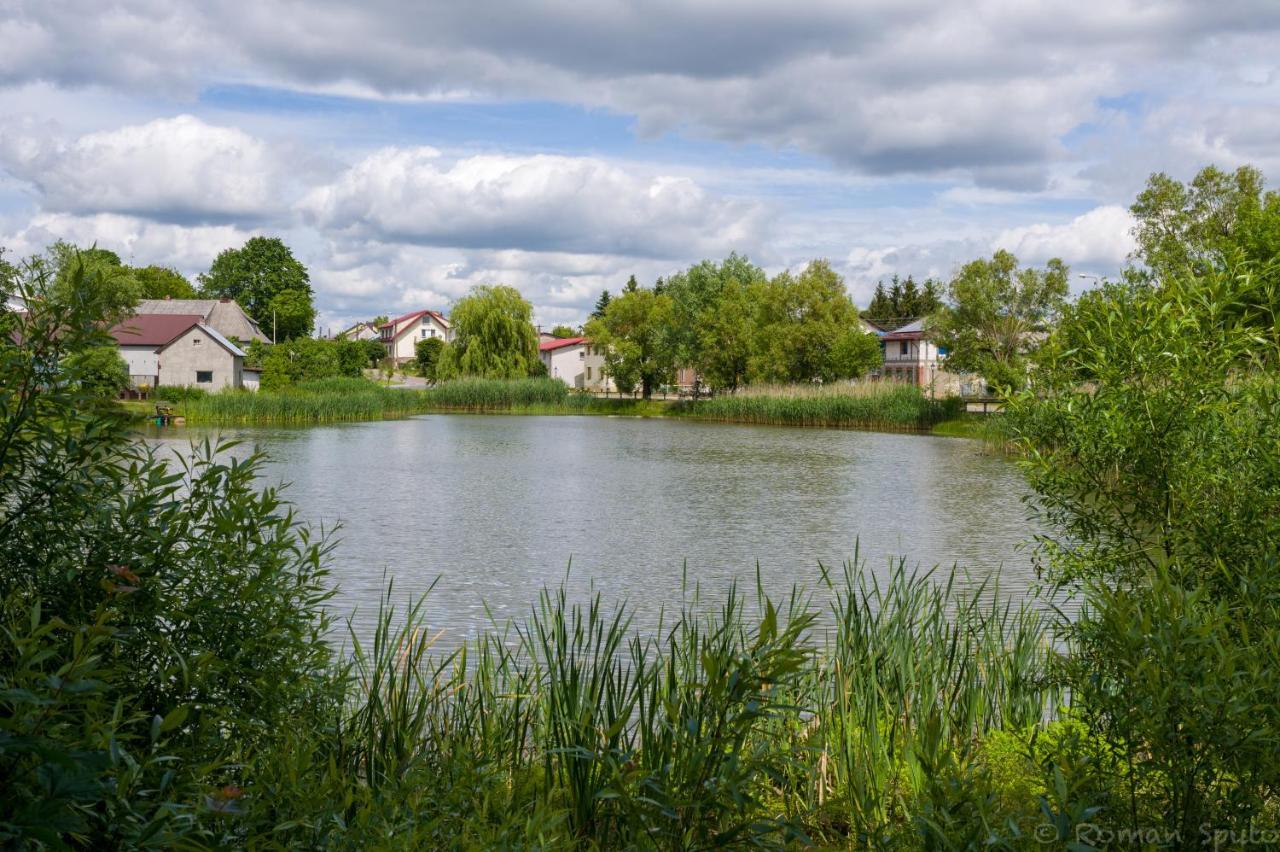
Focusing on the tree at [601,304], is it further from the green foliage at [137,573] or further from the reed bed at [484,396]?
the green foliage at [137,573]

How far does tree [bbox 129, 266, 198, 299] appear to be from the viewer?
10231 cm

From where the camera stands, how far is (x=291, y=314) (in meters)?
94.6

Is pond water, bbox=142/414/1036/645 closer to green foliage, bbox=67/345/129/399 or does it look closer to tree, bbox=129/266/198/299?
green foliage, bbox=67/345/129/399

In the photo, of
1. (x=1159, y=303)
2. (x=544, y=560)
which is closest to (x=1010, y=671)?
(x=1159, y=303)

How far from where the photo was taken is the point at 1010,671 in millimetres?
6438

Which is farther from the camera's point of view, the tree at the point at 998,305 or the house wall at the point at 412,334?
the house wall at the point at 412,334

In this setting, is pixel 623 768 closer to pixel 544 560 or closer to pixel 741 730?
pixel 741 730

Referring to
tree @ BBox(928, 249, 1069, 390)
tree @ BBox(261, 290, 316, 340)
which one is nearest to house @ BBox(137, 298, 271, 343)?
tree @ BBox(261, 290, 316, 340)

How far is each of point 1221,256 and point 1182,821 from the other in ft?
14.5

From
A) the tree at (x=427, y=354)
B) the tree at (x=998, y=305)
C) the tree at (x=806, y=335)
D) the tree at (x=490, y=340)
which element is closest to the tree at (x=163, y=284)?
the tree at (x=427, y=354)

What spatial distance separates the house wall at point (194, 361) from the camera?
224 ft

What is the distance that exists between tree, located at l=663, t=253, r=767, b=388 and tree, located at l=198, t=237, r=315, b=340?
44417 mm

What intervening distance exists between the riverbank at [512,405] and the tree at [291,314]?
33.6 m

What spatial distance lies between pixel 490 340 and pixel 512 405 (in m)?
8.62
